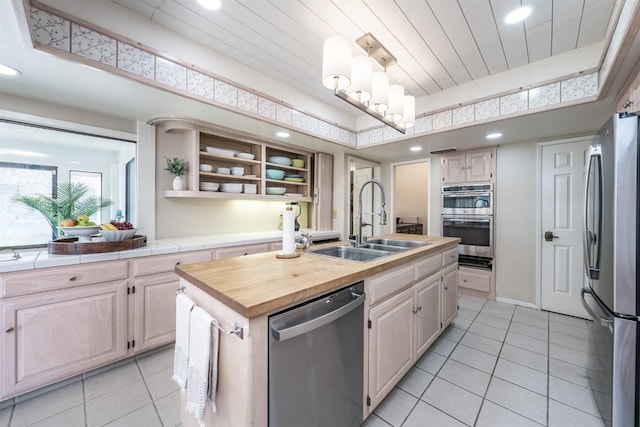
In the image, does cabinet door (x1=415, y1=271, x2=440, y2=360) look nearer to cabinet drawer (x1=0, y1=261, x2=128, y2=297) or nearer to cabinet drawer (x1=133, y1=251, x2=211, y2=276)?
cabinet drawer (x1=133, y1=251, x2=211, y2=276)

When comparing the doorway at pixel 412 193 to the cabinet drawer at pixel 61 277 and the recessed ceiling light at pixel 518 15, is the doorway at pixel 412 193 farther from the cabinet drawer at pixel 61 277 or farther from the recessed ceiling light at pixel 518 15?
the cabinet drawer at pixel 61 277

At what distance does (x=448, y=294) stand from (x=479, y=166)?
216 cm

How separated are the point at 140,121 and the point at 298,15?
6.21ft

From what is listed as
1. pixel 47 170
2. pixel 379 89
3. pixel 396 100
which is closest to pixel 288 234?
pixel 379 89

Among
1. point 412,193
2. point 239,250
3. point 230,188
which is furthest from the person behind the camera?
Answer: point 412,193

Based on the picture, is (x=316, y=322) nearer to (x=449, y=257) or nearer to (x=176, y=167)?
(x=449, y=257)

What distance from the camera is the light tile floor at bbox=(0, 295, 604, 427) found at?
1.55 meters

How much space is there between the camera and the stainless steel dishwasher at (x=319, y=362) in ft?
3.26

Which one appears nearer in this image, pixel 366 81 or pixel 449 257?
pixel 366 81

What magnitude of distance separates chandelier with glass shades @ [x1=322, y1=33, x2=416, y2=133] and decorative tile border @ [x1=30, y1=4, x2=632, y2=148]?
2.98 ft

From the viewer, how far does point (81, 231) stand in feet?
6.57

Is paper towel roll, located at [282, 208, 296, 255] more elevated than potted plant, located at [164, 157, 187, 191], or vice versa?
potted plant, located at [164, 157, 187, 191]

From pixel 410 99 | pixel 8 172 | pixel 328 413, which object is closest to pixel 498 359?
pixel 328 413

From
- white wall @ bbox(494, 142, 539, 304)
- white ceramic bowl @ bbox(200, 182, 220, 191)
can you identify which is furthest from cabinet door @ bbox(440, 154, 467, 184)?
white ceramic bowl @ bbox(200, 182, 220, 191)
